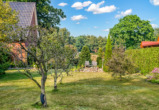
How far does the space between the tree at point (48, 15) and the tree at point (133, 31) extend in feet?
64.1

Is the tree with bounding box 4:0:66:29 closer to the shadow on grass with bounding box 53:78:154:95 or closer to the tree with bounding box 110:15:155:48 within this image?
the tree with bounding box 110:15:155:48

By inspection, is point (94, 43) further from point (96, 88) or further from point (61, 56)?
point (61, 56)

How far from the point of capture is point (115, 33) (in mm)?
47125

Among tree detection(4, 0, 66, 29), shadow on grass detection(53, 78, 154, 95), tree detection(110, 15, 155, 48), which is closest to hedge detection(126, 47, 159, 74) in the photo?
shadow on grass detection(53, 78, 154, 95)

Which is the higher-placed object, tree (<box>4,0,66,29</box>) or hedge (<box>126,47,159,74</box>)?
tree (<box>4,0,66,29</box>)

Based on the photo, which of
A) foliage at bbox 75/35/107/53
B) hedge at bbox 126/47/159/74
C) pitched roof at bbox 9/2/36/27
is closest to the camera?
hedge at bbox 126/47/159/74

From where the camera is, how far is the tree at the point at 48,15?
34.4 metres

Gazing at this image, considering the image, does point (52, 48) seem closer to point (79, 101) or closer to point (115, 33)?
point (79, 101)

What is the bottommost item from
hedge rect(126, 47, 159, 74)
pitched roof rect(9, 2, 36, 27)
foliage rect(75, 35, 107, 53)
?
hedge rect(126, 47, 159, 74)

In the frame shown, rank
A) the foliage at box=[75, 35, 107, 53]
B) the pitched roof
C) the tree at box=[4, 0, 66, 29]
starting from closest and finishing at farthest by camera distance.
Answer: the pitched roof < the tree at box=[4, 0, 66, 29] < the foliage at box=[75, 35, 107, 53]

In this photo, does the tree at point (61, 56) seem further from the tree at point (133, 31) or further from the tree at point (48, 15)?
the tree at point (133, 31)

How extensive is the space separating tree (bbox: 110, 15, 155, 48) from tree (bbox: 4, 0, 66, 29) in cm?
1955

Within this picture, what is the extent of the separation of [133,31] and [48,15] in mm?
26318

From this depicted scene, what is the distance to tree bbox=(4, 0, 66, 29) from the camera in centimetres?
3438
